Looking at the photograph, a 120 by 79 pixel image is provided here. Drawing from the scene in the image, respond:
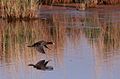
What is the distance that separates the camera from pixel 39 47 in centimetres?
1009

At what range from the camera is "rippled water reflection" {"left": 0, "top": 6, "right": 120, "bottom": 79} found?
9.80m

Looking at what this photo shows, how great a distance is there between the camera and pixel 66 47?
12898 mm

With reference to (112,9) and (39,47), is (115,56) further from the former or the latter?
(112,9)

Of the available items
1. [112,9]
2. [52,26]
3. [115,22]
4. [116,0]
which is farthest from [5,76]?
[116,0]

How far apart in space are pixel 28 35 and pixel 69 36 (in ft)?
3.39

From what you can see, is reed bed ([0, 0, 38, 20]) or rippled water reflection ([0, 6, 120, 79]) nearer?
rippled water reflection ([0, 6, 120, 79])

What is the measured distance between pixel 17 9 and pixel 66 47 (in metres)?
6.69

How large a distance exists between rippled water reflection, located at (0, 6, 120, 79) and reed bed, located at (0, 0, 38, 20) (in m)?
0.53

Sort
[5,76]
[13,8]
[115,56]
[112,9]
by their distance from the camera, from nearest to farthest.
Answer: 1. [5,76]
2. [115,56]
3. [13,8]
4. [112,9]

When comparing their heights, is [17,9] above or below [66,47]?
above

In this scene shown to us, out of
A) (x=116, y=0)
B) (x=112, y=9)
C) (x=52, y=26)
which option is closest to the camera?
(x=52, y=26)

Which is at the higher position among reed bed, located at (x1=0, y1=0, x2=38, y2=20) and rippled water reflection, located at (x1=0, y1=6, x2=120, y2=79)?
reed bed, located at (x1=0, y1=0, x2=38, y2=20)

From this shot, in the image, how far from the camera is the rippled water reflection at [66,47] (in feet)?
32.2

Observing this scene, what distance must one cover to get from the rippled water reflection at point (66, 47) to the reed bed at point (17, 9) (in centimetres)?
53
